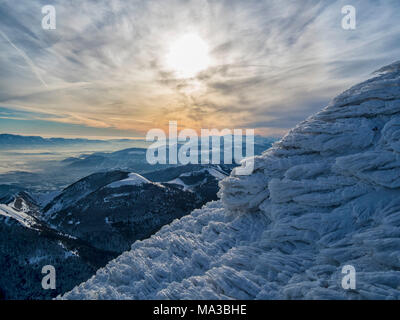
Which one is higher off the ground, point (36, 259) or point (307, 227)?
point (307, 227)

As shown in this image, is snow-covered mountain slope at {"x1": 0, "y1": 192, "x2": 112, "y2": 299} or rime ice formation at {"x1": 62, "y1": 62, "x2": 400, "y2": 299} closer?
rime ice formation at {"x1": 62, "y1": 62, "x2": 400, "y2": 299}

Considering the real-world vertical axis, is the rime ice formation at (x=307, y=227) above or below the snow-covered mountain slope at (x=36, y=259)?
above

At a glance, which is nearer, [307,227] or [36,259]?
[307,227]

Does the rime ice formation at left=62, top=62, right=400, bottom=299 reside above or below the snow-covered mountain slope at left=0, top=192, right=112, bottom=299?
above

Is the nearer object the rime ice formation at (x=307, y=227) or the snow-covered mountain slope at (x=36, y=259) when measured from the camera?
the rime ice formation at (x=307, y=227)

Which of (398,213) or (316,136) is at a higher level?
(316,136)

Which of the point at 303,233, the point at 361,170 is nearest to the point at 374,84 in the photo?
the point at 361,170

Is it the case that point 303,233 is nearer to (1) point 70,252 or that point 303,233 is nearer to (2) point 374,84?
(2) point 374,84
